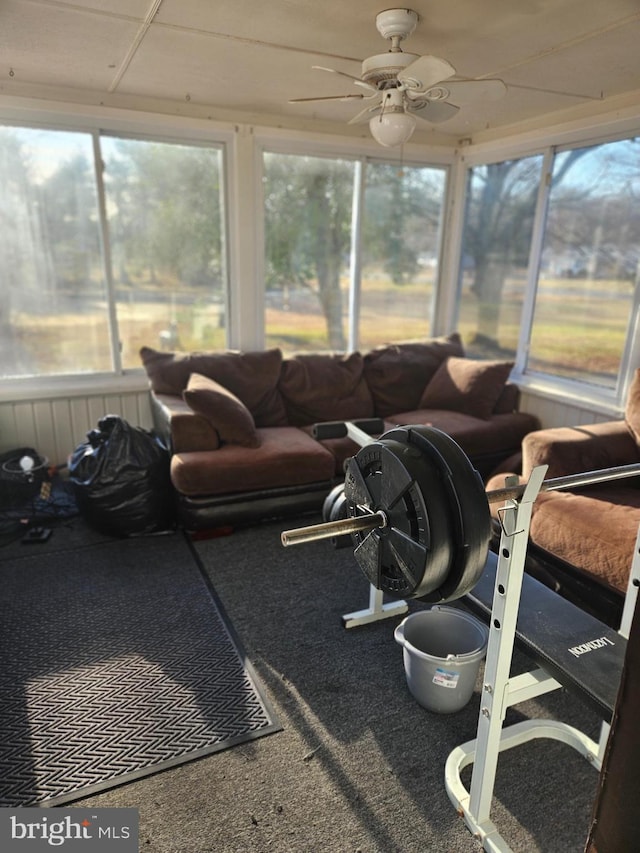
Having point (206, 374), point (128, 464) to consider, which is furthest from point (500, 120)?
point (128, 464)

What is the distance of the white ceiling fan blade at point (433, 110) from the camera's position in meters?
2.44

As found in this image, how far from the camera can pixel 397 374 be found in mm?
3941

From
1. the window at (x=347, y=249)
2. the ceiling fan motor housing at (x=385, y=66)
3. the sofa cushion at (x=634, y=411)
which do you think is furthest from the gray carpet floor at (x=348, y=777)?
the window at (x=347, y=249)

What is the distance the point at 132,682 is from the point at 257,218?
300 centimetres

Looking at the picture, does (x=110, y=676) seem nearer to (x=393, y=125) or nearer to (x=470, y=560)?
(x=470, y=560)

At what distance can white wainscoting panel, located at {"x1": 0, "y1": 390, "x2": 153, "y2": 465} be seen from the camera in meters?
3.49

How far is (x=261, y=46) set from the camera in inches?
95.7

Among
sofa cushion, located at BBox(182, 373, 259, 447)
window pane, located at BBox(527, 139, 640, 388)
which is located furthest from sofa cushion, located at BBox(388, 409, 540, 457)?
sofa cushion, located at BBox(182, 373, 259, 447)

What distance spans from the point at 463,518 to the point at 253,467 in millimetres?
1991

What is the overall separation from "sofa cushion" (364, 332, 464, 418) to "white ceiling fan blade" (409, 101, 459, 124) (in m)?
1.67

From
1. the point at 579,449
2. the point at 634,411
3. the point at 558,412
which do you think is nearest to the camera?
the point at 579,449

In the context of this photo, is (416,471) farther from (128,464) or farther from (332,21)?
(128,464)

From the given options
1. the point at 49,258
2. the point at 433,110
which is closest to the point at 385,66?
the point at 433,110

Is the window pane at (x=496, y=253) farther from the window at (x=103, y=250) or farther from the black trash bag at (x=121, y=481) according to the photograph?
the black trash bag at (x=121, y=481)
